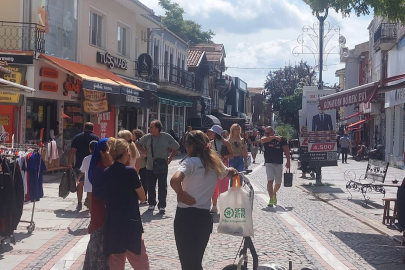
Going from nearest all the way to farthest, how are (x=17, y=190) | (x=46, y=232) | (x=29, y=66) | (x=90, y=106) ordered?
(x=17, y=190) < (x=46, y=232) < (x=29, y=66) < (x=90, y=106)

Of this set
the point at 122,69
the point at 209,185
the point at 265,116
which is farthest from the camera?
the point at 265,116

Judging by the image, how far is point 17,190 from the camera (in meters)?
8.02

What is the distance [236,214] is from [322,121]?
12.8m

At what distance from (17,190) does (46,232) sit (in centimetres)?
Answer: 137

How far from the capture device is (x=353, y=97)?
9.91 m

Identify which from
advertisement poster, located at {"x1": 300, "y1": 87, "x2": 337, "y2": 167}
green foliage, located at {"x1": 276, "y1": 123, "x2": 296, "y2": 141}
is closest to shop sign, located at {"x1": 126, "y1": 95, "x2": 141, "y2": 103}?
advertisement poster, located at {"x1": 300, "y1": 87, "x2": 337, "y2": 167}

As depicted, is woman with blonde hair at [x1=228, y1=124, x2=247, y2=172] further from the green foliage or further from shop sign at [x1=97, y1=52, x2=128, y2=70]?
the green foliage

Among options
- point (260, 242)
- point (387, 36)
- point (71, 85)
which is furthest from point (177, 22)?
point (260, 242)

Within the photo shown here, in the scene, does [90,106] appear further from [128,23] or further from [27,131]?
[128,23]

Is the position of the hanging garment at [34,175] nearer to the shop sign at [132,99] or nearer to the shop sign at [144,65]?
the shop sign at [132,99]

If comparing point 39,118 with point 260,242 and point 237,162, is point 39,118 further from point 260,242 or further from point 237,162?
Answer: point 260,242

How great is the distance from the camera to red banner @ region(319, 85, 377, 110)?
949 cm

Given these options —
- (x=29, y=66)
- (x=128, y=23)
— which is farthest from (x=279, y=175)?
(x=128, y=23)

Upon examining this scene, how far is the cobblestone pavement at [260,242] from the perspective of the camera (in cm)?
727
